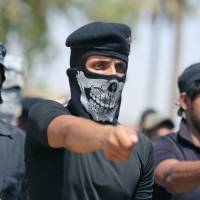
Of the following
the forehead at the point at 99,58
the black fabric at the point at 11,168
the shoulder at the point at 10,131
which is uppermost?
the forehead at the point at 99,58

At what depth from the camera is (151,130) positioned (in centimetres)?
817

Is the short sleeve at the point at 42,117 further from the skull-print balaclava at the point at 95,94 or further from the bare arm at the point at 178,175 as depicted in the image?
the bare arm at the point at 178,175

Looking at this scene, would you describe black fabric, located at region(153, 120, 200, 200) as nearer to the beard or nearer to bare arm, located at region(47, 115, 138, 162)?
the beard

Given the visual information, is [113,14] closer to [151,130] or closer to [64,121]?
[151,130]

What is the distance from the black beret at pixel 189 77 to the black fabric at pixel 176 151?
0.22 m

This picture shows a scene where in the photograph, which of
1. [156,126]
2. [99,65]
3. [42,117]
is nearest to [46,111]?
[42,117]

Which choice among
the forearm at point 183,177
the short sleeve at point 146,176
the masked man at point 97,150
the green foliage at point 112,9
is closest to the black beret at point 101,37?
the masked man at point 97,150

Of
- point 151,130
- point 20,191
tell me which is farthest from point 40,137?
point 151,130

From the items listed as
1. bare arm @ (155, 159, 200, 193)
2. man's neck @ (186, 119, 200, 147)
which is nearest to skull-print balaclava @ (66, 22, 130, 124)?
bare arm @ (155, 159, 200, 193)

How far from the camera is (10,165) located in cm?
464

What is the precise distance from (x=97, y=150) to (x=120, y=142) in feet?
2.63

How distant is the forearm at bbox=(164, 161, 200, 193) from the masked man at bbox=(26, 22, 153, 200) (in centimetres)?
27

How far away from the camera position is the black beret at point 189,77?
15.4ft

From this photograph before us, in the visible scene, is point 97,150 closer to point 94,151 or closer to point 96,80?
point 94,151
